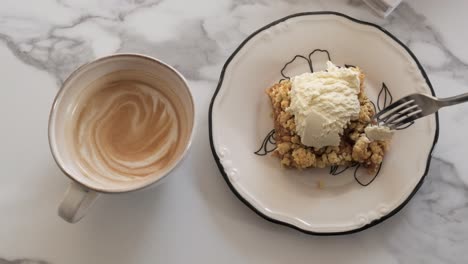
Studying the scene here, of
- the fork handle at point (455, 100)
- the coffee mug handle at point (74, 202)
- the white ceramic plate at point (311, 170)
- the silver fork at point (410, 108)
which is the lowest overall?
the coffee mug handle at point (74, 202)

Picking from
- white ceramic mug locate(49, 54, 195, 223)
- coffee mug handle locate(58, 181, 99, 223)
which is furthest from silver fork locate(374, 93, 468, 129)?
coffee mug handle locate(58, 181, 99, 223)

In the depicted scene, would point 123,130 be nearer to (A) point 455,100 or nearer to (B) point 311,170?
(B) point 311,170

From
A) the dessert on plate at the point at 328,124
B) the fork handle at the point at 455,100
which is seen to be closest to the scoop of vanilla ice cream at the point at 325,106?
the dessert on plate at the point at 328,124

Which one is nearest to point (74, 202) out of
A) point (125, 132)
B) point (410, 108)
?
point (125, 132)

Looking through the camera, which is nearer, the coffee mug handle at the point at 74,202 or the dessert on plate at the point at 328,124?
the coffee mug handle at the point at 74,202

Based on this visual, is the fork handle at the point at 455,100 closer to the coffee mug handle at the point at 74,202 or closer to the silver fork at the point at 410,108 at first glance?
the silver fork at the point at 410,108

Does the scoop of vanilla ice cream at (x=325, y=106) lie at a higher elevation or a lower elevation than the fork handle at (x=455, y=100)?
lower
